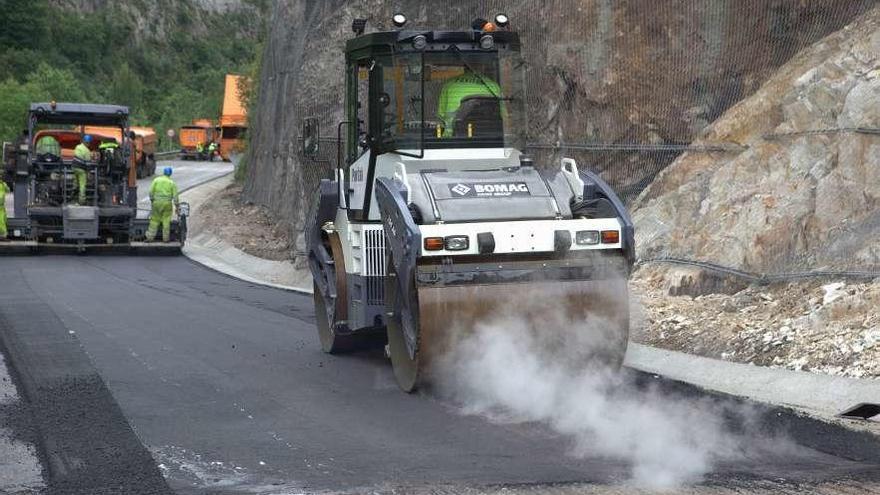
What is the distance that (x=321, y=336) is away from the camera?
39.5 feet

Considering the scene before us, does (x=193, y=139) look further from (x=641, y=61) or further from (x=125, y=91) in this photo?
(x=641, y=61)

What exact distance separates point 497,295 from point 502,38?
279 cm

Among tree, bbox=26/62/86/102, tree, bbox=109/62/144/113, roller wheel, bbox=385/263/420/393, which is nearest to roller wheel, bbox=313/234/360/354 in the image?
roller wheel, bbox=385/263/420/393

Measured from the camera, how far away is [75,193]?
2542cm

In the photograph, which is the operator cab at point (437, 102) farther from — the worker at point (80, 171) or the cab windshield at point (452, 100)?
the worker at point (80, 171)

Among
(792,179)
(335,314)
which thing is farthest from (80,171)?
(792,179)

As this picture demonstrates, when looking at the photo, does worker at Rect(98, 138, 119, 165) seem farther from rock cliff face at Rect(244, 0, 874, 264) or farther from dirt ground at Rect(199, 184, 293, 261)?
rock cliff face at Rect(244, 0, 874, 264)

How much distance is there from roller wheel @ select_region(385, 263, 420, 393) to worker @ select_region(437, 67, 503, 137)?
57.8 inches

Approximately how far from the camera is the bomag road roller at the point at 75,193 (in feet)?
80.0

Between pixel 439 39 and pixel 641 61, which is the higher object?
pixel 641 61

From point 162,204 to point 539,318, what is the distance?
1756cm

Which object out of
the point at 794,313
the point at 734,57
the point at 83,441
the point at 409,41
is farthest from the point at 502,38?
the point at 734,57

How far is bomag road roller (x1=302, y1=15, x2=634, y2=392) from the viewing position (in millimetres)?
8758

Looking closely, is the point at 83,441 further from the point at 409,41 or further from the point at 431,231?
the point at 409,41
